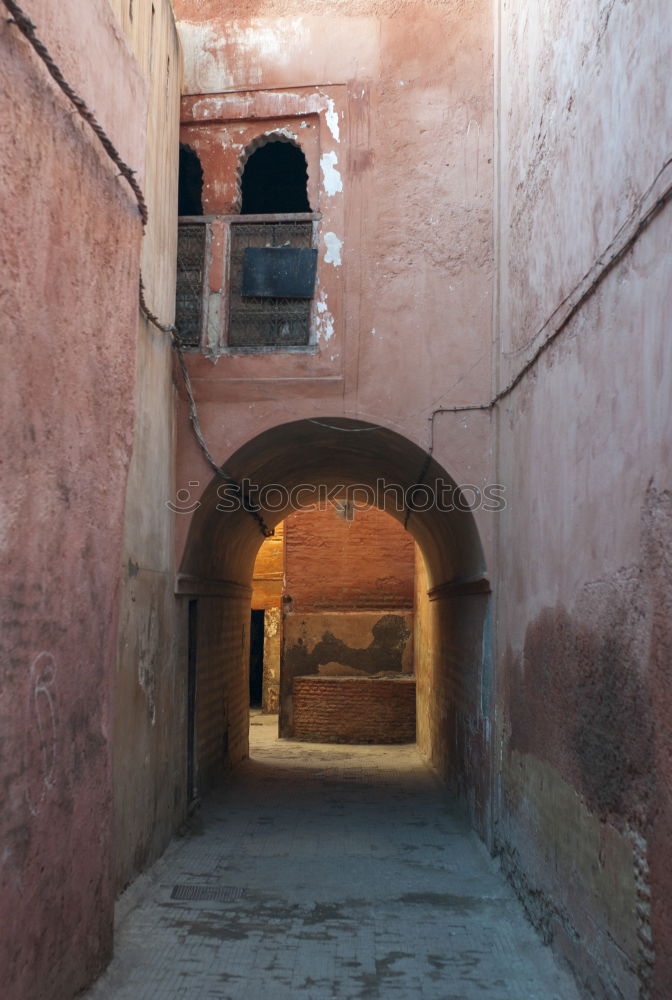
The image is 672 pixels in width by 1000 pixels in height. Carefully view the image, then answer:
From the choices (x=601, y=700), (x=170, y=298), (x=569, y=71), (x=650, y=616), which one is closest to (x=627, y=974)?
(x=601, y=700)

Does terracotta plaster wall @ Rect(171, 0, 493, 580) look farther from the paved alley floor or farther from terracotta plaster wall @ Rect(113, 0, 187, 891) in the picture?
the paved alley floor

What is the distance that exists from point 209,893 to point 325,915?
2.61 ft

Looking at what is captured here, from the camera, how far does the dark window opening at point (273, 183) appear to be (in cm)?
980

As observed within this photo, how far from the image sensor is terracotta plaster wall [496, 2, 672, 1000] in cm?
318

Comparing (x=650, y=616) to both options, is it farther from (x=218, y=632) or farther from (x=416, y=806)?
(x=218, y=632)

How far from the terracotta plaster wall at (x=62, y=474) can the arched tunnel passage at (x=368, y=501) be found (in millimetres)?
2731

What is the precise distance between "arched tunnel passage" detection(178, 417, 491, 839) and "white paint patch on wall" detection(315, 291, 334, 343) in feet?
2.15

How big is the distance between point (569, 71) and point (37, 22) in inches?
105

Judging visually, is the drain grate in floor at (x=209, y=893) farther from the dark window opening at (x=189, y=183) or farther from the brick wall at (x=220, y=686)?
the dark window opening at (x=189, y=183)

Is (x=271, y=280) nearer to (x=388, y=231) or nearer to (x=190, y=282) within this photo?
(x=190, y=282)

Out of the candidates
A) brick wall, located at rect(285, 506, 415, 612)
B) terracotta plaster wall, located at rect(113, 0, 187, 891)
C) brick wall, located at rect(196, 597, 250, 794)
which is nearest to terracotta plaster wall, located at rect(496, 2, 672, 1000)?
terracotta plaster wall, located at rect(113, 0, 187, 891)

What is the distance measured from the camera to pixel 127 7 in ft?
17.3

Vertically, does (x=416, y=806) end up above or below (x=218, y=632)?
below

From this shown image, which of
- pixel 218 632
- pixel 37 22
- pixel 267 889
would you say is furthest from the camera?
pixel 218 632
